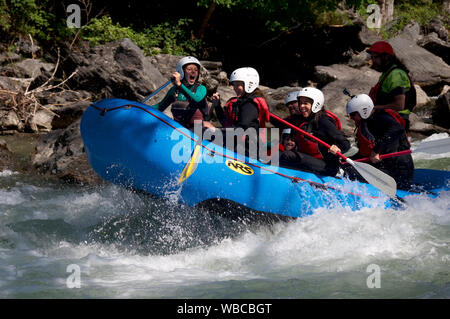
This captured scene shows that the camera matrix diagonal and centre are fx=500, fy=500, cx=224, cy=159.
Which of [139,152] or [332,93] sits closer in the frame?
[139,152]

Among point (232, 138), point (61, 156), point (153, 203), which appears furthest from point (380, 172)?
point (61, 156)

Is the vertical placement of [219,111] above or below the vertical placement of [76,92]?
below

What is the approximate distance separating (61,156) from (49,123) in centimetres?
261

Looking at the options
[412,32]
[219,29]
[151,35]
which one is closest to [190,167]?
[151,35]

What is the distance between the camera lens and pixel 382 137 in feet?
15.5

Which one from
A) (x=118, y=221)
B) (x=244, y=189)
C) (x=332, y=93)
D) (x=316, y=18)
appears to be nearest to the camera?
(x=244, y=189)

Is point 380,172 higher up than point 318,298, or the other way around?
point 380,172

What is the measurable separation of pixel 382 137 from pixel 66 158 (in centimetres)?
408

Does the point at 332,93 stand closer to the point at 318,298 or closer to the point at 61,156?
the point at 61,156

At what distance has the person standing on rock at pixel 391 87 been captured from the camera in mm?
5320

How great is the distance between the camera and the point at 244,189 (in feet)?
14.0

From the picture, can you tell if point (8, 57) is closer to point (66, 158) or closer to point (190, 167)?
point (66, 158)

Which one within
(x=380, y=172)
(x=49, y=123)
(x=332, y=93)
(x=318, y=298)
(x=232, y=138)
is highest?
(x=332, y=93)

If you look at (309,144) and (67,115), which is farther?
(67,115)
